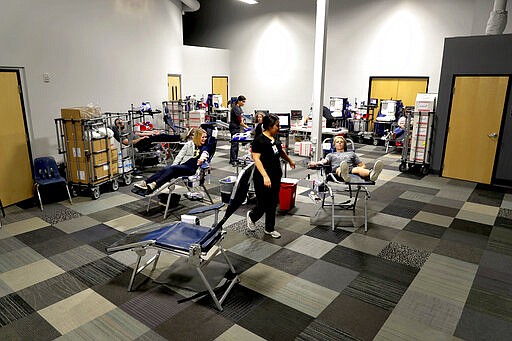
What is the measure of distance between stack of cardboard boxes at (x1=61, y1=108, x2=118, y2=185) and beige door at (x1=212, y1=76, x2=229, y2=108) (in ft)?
27.6

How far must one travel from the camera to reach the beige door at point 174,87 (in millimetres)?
10668

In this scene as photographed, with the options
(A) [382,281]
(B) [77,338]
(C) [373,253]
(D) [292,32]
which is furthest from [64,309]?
A: (D) [292,32]

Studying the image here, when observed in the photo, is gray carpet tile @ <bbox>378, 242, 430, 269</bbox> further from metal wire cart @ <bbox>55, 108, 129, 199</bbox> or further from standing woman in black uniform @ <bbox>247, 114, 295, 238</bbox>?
metal wire cart @ <bbox>55, 108, 129, 199</bbox>

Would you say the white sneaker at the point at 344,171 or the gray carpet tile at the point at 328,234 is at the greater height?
the white sneaker at the point at 344,171

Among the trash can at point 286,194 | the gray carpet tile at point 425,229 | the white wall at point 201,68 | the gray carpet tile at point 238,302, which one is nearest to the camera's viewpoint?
the gray carpet tile at point 238,302

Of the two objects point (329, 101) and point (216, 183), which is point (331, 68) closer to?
point (329, 101)

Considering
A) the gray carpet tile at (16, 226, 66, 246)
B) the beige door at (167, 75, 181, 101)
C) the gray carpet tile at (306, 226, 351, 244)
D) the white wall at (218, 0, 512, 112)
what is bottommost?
the gray carpet tile at (306, 226, 351, 244)

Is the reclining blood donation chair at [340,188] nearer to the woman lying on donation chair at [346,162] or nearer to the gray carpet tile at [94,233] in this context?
the woman lying on donation chair at [346,162]

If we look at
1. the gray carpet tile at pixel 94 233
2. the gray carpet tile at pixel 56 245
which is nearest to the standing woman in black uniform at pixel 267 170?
the gray carpet tile at pixel 94 233

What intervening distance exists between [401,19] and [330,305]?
400 inches

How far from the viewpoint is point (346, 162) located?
4.45 metres

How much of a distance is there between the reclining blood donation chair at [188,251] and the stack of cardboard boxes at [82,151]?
2578 millimetres

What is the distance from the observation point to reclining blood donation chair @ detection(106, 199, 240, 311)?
290 cm

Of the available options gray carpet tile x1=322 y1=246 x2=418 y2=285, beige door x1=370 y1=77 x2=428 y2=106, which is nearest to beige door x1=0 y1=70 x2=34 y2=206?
gray carpet tile x1=322 y1=246 x2=418 y2=285
